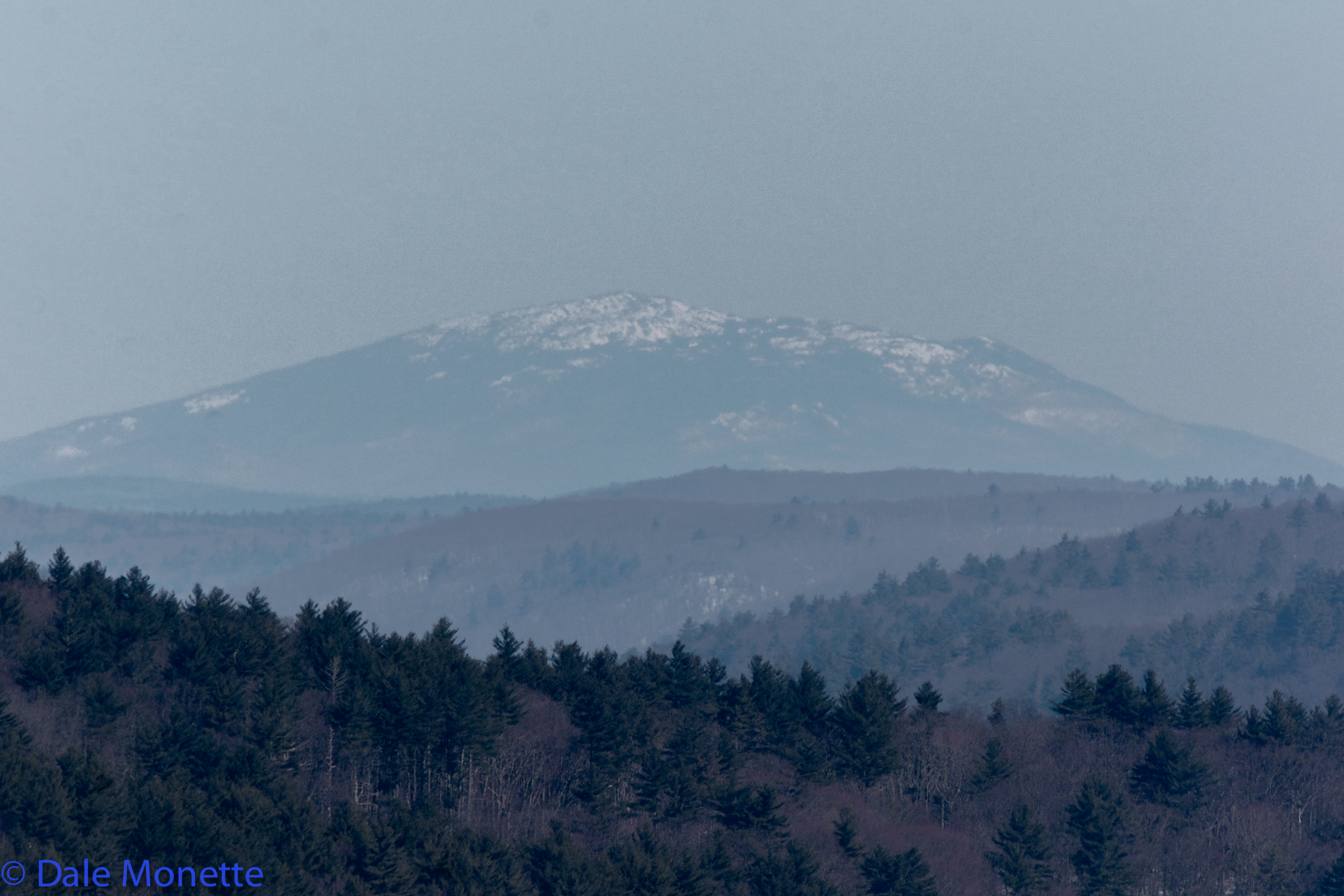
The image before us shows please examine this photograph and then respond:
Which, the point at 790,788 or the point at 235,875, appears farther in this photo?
the point at 790,788

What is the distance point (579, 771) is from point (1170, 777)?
4171 cm

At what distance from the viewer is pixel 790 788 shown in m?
106

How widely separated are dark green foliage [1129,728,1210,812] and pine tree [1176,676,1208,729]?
14.8 m

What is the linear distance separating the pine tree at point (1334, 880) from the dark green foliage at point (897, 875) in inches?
1060

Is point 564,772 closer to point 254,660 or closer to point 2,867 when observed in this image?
point 254,660

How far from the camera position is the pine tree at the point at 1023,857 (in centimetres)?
9594

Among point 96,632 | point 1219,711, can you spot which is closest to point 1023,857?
point 1219,711

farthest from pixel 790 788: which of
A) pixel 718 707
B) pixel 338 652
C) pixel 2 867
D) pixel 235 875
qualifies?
pixel 2 867

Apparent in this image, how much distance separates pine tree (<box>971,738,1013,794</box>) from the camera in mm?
112250

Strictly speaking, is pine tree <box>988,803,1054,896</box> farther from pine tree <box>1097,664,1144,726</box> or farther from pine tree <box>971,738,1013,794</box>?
pine tree <box>1097,664,1144,726</box>

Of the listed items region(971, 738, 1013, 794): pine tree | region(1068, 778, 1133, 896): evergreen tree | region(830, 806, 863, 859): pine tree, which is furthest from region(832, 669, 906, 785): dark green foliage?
region(1068, 778, 1133, 896): evergreen tree

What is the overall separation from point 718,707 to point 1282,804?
41.9m

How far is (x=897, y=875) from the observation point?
89.6m

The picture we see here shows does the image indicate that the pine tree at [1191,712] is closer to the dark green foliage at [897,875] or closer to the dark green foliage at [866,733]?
the dark green foliage at [866,733]
